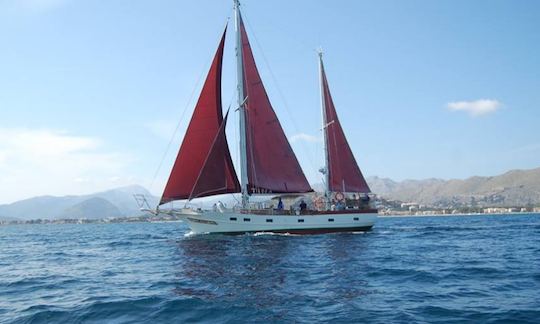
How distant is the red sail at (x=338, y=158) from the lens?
45.9 metres

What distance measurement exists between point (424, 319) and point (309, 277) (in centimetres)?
689

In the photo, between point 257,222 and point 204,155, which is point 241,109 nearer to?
point 204,155

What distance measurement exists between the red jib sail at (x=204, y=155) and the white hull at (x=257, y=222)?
89.9 inches

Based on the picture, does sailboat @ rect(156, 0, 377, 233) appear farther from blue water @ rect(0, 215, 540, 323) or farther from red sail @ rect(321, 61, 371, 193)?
blue water @ rect(0, 215, 540, 323)

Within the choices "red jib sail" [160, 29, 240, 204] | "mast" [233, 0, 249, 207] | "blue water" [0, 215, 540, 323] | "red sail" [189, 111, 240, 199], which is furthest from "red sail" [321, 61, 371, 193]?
"blue water" [0, 215, 540, 323]

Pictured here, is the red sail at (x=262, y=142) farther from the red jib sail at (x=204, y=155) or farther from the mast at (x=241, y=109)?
the red jib sail at (x=204, y=155)

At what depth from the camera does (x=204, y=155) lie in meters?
37.0

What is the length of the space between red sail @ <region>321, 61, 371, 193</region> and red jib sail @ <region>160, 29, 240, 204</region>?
12315mm

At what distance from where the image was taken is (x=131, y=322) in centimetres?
1173

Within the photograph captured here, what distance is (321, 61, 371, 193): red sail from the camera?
45.9 m

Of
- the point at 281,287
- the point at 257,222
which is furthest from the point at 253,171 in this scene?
the point at 281,287

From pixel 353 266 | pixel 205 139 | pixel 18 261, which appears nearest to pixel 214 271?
pixel 353 266

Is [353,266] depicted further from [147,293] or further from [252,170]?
[252,170]

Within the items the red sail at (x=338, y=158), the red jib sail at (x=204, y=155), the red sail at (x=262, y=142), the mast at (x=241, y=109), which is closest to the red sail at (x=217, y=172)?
the red jib sail at (x=204, y=155)
